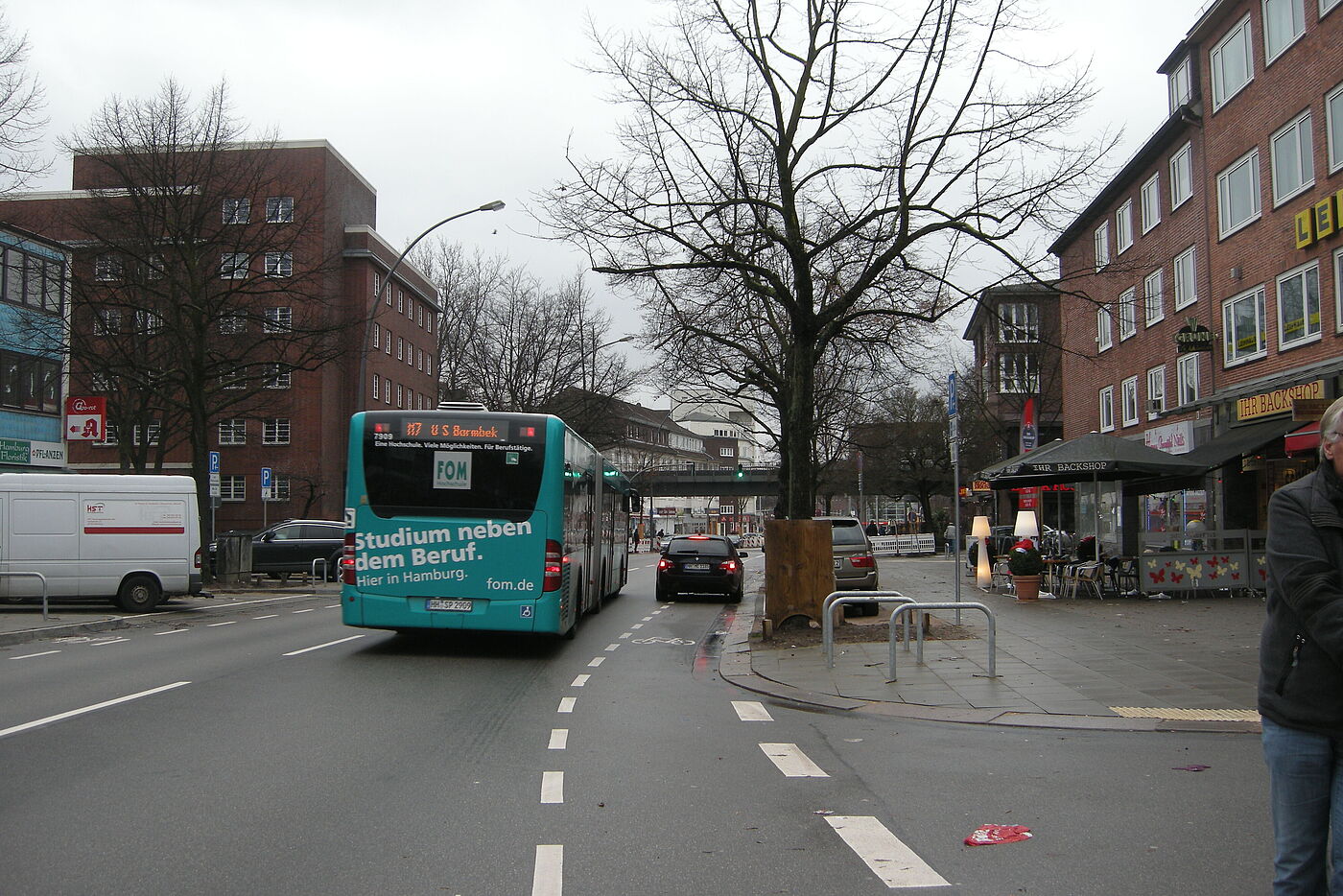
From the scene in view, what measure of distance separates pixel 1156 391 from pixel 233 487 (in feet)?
142

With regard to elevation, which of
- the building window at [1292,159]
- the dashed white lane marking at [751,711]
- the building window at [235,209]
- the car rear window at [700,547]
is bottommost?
the dashed white lane marking at [751,711]

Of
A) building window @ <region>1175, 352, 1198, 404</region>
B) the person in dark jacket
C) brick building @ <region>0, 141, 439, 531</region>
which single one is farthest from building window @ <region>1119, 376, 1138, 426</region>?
the person in dark jacket

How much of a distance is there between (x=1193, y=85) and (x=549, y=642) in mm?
23334

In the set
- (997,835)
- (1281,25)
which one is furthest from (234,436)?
(997,835)

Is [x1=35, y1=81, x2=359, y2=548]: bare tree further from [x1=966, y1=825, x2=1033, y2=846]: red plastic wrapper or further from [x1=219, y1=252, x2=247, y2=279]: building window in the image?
[x1=966, y1=825, x2=1033, y2=846]: red plastic wrapper

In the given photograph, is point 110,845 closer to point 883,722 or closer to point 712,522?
point 883,722

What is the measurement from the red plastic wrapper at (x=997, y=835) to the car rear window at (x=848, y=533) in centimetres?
1571

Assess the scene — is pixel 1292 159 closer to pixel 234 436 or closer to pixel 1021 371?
pixel 1021 371

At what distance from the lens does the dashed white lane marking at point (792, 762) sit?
685cm

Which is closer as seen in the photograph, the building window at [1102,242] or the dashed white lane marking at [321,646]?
the dashed white lane marking at [321,646]

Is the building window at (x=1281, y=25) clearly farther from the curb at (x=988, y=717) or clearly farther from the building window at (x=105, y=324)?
the building window at (x=105, y=324)

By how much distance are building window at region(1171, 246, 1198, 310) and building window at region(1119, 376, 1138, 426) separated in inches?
169

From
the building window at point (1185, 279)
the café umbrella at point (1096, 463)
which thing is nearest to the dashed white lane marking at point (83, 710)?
the café umbrella at point (1096, 463)

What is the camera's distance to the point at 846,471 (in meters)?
61.1
